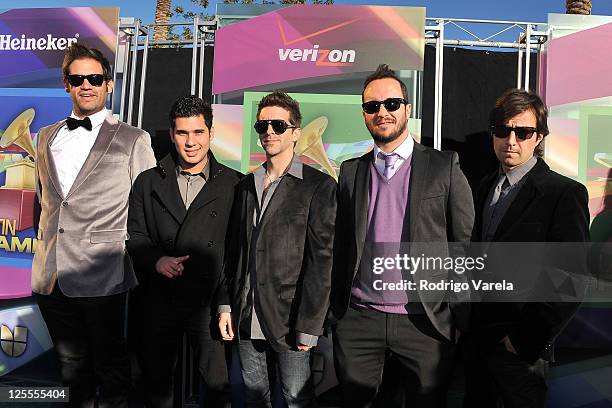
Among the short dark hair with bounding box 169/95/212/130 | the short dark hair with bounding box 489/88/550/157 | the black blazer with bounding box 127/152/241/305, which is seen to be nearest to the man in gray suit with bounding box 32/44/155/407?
the black blazer with bounding box 127/152/241/305

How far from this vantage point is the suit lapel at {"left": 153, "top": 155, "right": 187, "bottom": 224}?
8.75ft

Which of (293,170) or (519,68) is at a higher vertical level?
(519,68)

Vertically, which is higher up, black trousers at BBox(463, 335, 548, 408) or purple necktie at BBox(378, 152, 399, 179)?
purple necktie at BBox(378, 152, 399, 179)

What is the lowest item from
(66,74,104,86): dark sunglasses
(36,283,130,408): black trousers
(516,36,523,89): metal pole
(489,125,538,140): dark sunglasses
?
(36,283,130,408): black trousers

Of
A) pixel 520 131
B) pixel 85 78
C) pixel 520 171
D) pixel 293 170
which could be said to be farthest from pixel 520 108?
pixel 85 78

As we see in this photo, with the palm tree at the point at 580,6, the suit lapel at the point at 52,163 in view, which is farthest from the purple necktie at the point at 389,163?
the palm tree at the point at 580,6

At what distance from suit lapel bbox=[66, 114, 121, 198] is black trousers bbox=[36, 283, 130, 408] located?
2.14ft

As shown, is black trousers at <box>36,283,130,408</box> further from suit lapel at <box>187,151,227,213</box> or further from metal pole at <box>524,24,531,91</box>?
metal pole at <box>524,24,531,91</box>

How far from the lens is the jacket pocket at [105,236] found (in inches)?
114

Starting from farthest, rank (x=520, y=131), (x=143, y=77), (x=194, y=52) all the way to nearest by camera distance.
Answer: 1. (x=143, y=77)
2. (x=194, y=52)
3. (x=520, y=131)

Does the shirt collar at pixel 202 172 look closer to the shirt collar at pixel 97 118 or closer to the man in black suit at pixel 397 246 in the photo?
the shirt collar at pixel 97 118

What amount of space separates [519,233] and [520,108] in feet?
2.17

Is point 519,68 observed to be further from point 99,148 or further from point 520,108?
point 99,148

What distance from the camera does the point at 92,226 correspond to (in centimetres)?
290
